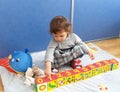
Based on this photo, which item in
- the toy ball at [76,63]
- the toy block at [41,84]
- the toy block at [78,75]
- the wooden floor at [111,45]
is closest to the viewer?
the toy block at [41,84]

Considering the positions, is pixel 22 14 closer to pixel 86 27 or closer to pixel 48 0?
pixel 48 0

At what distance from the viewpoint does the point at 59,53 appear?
1.25 m

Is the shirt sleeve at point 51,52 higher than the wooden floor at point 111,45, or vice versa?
the shirt sleeve at point 51,52

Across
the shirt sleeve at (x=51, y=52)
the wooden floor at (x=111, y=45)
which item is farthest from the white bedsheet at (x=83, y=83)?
the wooden floor at (x=111, y=45)

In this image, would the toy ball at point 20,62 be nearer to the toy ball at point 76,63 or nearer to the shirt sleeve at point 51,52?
the shirt sleeve at point 51,52

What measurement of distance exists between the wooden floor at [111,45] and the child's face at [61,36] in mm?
545

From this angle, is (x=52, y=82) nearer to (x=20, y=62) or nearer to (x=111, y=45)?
(x=20, y=62)

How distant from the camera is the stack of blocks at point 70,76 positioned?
1.06 meters

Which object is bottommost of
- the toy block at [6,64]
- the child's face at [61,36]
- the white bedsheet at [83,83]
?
the white bedsheet at [83,83]

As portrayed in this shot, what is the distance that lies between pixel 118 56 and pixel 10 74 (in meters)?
0.82

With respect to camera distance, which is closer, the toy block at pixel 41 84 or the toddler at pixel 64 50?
the toy block at pixel 41 84

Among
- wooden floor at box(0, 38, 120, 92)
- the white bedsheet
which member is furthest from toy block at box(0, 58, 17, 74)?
wooden floor at box(0, 38, 120, 92)

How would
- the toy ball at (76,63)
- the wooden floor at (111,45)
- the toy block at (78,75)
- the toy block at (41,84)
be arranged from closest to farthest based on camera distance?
the toy block at (41,84)
the toy block at (78,75)
the toy ball at (76,63)
the wooden floor at (111,45)

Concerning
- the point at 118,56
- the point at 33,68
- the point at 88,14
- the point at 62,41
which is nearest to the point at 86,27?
the point at 88,14
